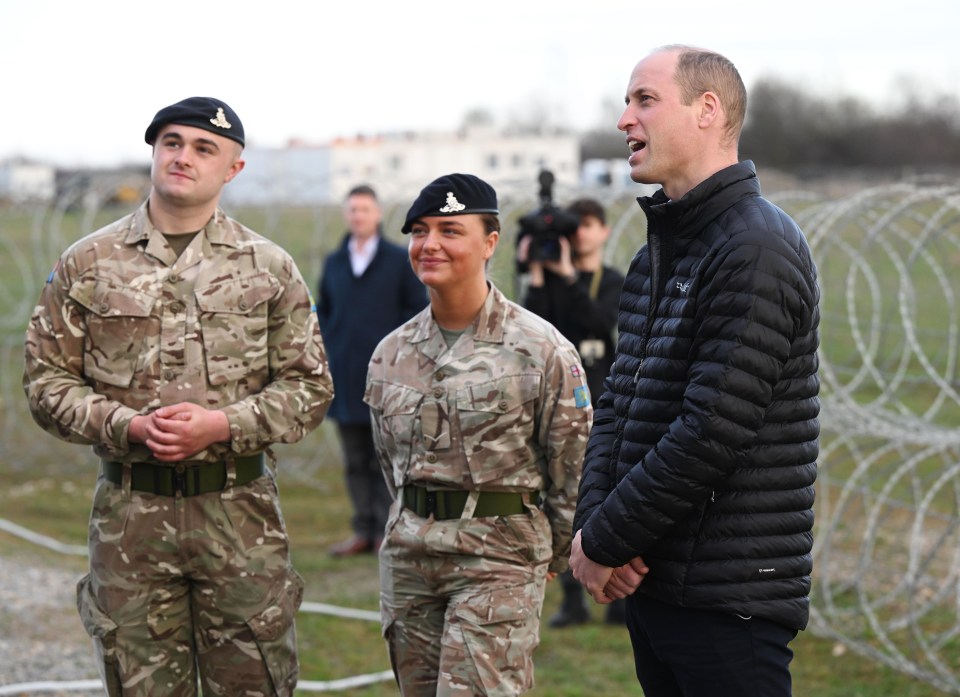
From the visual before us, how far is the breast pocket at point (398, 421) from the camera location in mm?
3693

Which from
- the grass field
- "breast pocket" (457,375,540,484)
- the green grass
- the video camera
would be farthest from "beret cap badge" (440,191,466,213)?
the green grass

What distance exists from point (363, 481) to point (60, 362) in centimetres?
431

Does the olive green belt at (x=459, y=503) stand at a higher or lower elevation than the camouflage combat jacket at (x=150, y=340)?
lower

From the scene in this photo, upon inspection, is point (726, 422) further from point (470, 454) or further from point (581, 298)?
point (581, 298)

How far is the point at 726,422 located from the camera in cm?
265

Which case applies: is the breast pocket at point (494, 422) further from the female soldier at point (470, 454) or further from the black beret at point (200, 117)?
the black beret at point (200, 117)

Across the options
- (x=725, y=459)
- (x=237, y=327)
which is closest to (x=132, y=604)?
(x=237, y=327)

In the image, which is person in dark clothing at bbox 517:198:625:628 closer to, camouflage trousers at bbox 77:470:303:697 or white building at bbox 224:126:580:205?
camouflage trousers at bbox 77:470:303:697

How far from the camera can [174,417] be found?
11.7 ft

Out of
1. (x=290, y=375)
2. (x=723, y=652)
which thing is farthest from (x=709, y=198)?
(x=290, y=375)

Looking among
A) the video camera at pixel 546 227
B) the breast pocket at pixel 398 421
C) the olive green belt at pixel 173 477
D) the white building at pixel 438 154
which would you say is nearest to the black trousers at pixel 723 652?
the breast pocket at pixel 398 421

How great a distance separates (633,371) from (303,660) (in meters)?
3.43

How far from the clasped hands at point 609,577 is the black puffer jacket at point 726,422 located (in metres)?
0.04

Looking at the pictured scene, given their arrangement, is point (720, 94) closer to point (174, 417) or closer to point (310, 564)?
point (174, 417)
